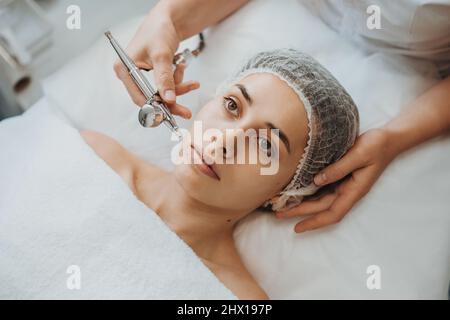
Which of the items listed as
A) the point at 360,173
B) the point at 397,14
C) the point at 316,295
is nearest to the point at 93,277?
the point at 316,295

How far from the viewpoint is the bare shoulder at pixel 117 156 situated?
1244 mm

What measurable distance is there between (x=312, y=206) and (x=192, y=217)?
310mm

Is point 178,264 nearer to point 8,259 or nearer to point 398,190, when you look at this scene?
point 8,259

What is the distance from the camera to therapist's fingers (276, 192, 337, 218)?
3.80 ft

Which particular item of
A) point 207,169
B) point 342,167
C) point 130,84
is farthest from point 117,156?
point 342,167

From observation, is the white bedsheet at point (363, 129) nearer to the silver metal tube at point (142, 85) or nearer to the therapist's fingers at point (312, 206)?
the therapist's fingers at point (312, 206)

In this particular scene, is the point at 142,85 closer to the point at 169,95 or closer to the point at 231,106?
the point at 169,95

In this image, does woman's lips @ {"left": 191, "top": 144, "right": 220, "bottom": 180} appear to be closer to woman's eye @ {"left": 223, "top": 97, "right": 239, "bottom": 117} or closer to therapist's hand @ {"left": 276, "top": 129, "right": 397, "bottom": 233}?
woman's eye @ {"left": 223, "top": 97, "right": 239, "bottom": 117}

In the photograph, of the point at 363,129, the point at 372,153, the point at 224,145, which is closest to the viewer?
the point at 224,145

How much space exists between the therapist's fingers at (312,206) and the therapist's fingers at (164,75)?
42cm

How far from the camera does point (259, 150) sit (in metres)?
1.03

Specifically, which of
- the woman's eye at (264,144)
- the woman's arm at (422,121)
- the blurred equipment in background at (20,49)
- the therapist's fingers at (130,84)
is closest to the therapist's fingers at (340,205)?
the woman's arm at (422,121)
